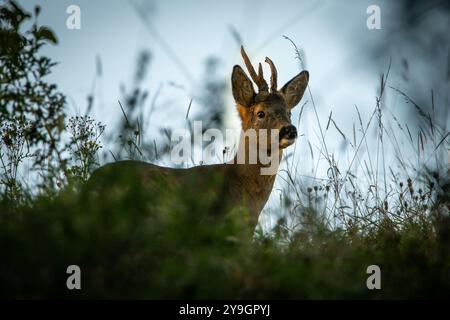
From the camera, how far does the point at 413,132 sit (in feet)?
21.1

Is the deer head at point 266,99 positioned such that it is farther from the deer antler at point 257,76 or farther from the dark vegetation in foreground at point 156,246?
the dark vegetation in foreground at point 156,246

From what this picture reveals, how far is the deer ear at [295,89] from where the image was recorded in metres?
8.03

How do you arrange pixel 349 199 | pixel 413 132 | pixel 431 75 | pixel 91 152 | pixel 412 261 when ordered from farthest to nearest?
pixel 413 132
pixel 349 199
pixel 91 152
pixel 412 261
pixel 431 75

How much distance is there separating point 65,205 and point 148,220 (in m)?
0.50

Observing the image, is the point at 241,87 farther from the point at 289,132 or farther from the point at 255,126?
the point at 289,132

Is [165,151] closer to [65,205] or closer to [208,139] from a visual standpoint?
[208,139]

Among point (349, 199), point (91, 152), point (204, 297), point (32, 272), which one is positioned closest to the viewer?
point (32, 272)

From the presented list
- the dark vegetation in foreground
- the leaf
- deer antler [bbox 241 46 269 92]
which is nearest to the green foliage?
the dark vegetation in foreground

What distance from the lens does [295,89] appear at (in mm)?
8148

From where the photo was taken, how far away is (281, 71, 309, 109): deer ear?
8031 mm

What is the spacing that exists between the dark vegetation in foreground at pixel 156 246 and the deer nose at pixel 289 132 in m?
2.01

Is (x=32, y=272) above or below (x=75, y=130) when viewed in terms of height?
below
